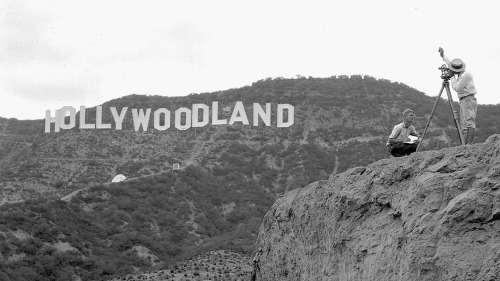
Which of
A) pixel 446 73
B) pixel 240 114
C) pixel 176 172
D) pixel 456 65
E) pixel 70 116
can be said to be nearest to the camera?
pixel 456 65

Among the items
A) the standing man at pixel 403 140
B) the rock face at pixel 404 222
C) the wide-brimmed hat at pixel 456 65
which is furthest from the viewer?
the standing man at pixel 403 140

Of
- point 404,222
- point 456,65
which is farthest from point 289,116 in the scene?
point 404,222

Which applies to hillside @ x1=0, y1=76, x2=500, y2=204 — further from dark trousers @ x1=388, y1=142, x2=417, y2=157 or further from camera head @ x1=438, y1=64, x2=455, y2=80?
camera head @ x1=438, y1=64, x2=455, y2=80

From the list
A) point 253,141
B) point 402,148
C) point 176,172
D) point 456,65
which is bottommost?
point 176,172

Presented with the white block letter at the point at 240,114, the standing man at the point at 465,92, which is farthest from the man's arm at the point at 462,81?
the white block letter at the point at 240,114

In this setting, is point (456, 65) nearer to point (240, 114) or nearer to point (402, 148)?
point (402, 148)

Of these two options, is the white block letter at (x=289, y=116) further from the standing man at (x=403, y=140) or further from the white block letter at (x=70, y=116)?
the standing man at (x=403, y=140)
